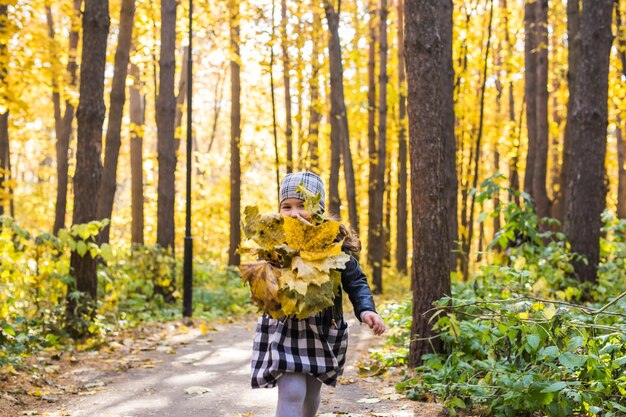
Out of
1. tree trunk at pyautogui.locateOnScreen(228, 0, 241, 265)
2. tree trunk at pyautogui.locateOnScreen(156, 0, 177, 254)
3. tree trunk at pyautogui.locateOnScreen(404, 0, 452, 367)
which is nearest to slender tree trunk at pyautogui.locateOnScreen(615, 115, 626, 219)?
tree trunk at pyautogui.locateOnScreen(228, 0, 241, 265)

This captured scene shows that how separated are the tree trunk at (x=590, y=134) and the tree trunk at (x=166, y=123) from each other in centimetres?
768

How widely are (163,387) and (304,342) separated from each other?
3474 mm

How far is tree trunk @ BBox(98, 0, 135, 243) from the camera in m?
13.0

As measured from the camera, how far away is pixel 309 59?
21.7 m

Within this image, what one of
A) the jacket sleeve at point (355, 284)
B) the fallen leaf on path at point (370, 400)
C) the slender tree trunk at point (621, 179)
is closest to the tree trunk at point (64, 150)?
the fallen leaf on path at point (370, 400)

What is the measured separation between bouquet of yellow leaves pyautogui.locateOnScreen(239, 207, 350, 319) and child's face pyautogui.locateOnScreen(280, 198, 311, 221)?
0.65 ft

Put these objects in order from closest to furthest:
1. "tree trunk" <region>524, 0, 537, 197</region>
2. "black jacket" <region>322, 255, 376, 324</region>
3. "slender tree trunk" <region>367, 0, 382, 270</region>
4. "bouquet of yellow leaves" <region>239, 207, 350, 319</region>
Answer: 1. "bouquet of yellow leaves" <region>239, 207, 350, 319</region>
2. "black jacket" <region>322, 255, 376, 324</region>
3. "tree trunk" <region>524, 0, 537, 197</region>
4. "slender tree trunk" <region>367, 0, 382, 270</region>

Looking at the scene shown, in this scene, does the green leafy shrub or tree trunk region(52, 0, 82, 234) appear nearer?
the green leafy shrub

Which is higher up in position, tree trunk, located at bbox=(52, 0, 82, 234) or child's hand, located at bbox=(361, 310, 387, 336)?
tree trunk, located at bbox=(52, 0, 82, 234)

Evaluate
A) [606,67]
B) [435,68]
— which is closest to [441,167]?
[435,68]

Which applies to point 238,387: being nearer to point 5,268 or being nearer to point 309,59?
point 5,268

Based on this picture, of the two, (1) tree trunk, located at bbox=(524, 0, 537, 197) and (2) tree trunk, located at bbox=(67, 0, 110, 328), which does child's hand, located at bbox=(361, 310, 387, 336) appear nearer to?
(2) tree trunk, located at bbox=(67, 0, 110, 328)

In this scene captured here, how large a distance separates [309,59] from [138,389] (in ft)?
53.2

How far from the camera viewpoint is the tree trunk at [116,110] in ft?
42.7
